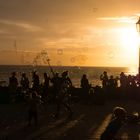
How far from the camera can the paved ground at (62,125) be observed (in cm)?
1761

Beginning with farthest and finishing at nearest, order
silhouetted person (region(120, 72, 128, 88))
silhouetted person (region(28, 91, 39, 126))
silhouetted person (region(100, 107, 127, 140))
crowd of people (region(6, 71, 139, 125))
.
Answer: silhouetted person (region(120, 72, 128, 88)) < crowd of people (region(6, 71, 139, 125)) < silhouetted person (region(28, 91, 39, 126)) < silhouetted person (region(100, 107, 127, 140))

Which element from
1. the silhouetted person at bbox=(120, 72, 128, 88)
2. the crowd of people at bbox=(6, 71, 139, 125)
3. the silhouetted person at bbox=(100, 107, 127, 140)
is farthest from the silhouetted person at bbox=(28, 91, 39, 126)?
the silhouetted person at bbox=(120, 72, 128, 88)

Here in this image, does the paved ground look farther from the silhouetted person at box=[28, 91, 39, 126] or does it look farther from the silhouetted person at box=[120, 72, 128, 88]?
the silhouetted person at box=[120, 72, 128, 88]

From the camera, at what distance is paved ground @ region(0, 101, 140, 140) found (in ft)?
57.8

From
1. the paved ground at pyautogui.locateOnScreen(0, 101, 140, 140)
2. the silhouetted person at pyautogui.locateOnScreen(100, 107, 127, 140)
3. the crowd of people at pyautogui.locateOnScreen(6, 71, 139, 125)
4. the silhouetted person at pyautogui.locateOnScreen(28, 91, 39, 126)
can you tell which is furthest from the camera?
the crowd of people at pyautogui.locateOnScreen(6, 71, 139, 125)

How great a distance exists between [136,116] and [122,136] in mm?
3387

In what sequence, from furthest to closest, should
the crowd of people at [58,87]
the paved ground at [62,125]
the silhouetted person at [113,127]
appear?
the crowd of people at [58,87], the paved ground at [62,125], the silhouetted person at [113,127]

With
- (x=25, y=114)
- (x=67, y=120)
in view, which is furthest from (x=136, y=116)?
(x=25, y=114)

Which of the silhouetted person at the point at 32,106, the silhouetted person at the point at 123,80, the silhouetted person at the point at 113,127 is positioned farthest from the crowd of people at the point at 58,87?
the silhouetted person at the point at 113,127

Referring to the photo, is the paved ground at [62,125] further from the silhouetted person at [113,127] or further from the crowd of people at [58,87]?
the silhouetted person at [113,127]

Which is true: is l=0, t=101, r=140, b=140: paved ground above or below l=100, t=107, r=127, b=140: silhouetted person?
below

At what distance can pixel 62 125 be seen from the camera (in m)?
20.1

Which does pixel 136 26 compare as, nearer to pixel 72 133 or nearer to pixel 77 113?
pixel 77 113

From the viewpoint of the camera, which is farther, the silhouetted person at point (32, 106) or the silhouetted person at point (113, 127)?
the silhouetted person at point (32, 106)
